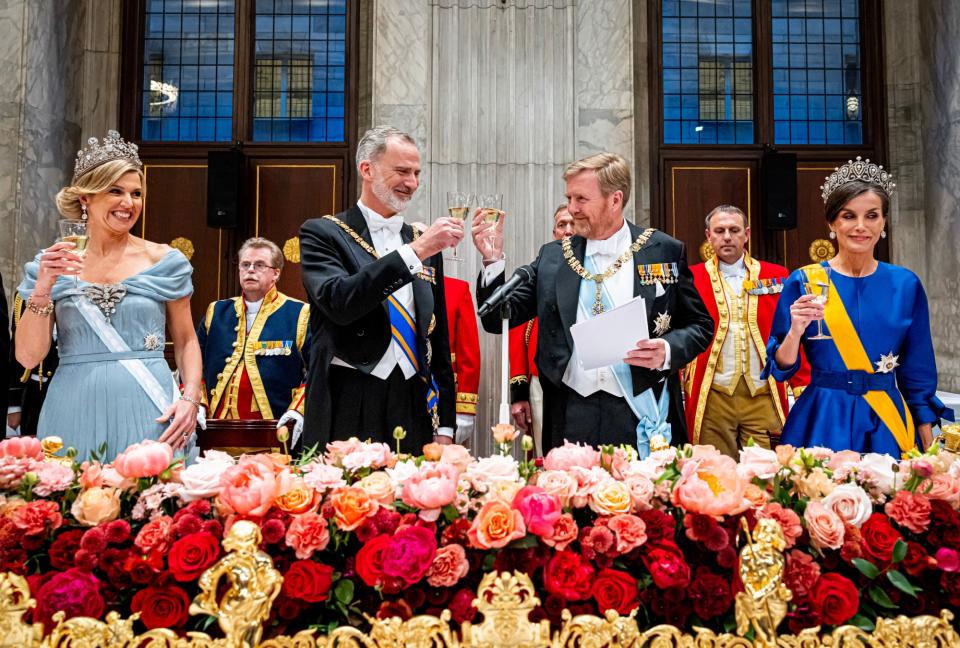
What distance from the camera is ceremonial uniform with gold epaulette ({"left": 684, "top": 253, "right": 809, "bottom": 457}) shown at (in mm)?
4160

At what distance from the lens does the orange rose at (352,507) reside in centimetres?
123

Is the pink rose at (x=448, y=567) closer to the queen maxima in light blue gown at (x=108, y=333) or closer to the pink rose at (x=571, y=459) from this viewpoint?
the pink rose at (x=571, y=459)

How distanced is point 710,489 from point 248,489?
0.73m

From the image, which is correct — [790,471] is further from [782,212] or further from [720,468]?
[782,212]

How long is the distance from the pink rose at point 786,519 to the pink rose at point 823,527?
20mm

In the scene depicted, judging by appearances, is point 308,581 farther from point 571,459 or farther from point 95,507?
point 571,459

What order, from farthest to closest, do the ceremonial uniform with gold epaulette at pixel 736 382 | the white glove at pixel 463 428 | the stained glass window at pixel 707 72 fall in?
the stained glass window at pixel 707 72, the ceremonial uniform with gold epaulette at pixel 736 382, the white glove at pixel 463 428

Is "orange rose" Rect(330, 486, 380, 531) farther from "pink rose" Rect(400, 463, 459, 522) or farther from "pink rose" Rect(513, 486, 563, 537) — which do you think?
"pink rose" Rect(513, 486, 563, 537)

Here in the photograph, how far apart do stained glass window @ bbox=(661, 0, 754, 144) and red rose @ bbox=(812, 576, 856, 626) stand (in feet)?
21.4

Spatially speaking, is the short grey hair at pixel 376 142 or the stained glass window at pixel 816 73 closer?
the short grey hair at pixel 376 142

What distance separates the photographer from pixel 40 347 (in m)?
2.46

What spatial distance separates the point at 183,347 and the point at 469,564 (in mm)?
1795

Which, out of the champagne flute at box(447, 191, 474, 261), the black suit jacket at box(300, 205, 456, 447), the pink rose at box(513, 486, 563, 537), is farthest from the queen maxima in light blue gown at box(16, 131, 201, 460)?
the pink rose at box(513, 486, 563, 537)

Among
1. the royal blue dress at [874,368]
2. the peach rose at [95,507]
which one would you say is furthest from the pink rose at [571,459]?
the royal blue dress at [874,368]
